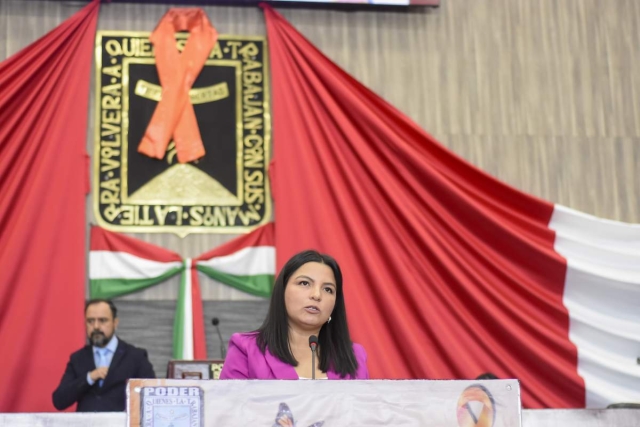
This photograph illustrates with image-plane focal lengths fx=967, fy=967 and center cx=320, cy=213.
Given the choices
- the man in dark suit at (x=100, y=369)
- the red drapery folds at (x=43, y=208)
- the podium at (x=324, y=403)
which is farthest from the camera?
the red drapery folds at (x=43, y=208)

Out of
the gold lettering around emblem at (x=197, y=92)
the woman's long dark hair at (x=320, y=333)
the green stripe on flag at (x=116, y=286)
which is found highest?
the gold lettering around emblem at (x=197, y=92)

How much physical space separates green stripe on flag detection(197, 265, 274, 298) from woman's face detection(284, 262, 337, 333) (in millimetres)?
2739

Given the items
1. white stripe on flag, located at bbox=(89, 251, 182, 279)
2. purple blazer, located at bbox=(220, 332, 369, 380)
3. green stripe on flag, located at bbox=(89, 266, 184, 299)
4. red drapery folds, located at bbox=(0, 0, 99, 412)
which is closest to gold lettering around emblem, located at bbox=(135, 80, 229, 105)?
red drapery folds, located at bbox=(0, 0, 99, 412)

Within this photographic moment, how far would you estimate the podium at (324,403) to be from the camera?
1.82 meters

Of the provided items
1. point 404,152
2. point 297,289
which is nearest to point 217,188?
point 404,152

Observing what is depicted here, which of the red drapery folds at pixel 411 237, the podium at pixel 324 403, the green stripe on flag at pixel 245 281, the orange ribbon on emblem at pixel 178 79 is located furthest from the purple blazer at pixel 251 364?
the orange ribbon on emblem at pixel 178 79

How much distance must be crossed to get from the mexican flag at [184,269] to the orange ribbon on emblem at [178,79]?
54cm

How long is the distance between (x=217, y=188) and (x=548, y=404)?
213 centimetres

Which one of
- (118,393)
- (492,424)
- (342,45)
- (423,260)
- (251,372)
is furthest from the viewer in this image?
(342,45)

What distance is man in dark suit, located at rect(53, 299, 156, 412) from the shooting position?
4.12m

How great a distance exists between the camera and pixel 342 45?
18.5ft

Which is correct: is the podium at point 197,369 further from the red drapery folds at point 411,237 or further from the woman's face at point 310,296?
the woman's face at point 310,296

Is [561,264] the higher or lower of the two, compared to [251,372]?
higher

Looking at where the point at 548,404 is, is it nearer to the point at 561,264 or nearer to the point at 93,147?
the point at 561,264
